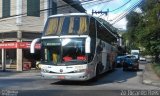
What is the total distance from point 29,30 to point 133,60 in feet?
36.9

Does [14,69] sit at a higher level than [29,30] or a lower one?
lower

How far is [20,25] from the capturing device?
1560 inches

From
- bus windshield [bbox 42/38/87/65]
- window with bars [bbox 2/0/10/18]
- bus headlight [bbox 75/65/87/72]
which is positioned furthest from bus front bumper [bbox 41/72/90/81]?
window with bars [bbox 2/0/10/18]

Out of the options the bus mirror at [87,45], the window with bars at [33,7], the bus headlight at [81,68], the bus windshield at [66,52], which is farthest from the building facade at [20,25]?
the bus mirror at [87,45]

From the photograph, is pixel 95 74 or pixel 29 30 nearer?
pixel 95 74

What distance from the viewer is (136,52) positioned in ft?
294

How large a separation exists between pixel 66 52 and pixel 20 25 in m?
19.3

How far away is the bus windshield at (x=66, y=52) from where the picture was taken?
21203 mm

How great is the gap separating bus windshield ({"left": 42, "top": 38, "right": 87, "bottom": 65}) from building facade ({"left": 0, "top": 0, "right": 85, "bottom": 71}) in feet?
57.8

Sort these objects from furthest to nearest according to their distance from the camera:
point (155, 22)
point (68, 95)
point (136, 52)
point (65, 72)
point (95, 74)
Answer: point (136, 52) < point (155, 22) < point (95, 74) < point (65, 72) < point (68, 95)

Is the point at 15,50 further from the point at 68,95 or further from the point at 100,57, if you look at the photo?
the point at 68,95

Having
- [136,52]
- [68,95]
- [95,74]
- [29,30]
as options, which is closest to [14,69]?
[29,30]

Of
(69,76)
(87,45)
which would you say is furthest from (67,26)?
(69,76)

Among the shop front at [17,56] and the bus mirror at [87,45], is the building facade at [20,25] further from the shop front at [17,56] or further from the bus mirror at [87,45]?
the bus mirror at [87,45]
